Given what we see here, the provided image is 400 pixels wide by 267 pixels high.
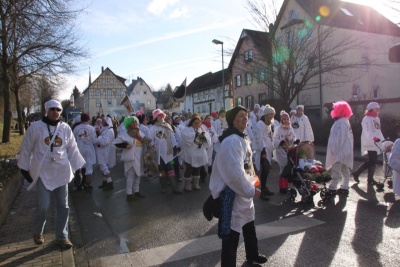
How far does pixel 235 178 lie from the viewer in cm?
373

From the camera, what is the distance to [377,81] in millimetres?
33969

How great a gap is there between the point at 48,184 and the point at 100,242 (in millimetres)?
1238

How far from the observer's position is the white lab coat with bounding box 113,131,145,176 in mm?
8010

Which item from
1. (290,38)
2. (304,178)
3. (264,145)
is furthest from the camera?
(290,38)

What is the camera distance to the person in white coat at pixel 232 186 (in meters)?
3.76

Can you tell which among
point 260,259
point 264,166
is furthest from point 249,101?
point 260,259

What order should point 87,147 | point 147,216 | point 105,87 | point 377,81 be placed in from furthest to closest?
1. point 105,87
2. point 377,81
3. point 87,147
4. point 147,216

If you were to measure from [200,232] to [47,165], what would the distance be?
2567 mm

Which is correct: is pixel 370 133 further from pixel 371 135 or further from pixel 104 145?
pixel 104 145

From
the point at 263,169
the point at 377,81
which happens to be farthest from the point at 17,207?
the point at 377,81

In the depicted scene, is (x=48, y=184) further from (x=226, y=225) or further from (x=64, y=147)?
(x=226, y=225)

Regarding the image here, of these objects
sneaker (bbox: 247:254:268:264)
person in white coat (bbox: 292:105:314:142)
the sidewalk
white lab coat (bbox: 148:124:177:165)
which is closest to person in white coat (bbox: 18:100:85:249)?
the sidewalk

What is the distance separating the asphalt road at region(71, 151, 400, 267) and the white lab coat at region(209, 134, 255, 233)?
0.96 metres

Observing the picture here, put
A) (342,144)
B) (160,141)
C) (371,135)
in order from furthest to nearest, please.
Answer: (160,141) → (371,135) → (342,144)
